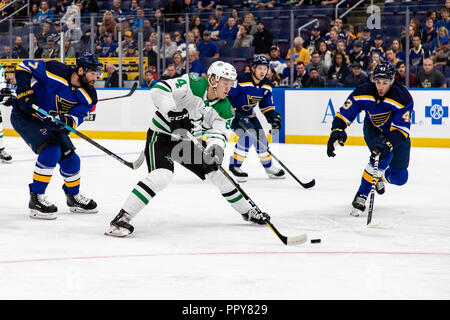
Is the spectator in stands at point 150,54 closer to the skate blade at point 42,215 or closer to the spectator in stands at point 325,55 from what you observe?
the spectator in stands at point 325,55

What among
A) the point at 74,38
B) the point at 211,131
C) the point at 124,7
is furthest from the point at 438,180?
the point at 124,7

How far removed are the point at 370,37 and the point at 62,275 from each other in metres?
7.32

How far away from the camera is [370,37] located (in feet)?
32.1

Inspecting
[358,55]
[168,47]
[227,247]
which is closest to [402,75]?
[358,55]

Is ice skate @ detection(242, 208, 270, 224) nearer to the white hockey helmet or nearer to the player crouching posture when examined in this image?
the player crouching posture

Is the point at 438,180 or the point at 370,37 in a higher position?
the point at 370,37

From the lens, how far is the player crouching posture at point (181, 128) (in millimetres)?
4082

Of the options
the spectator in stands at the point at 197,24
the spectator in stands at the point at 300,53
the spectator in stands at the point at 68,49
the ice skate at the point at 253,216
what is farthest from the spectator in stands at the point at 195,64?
the ice skate at the point at 253,216

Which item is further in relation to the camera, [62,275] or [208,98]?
[208,98]

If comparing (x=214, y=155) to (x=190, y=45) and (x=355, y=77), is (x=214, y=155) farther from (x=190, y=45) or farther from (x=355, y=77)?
(x=190, y=45)

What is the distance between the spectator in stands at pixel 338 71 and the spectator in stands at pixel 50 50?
404cm

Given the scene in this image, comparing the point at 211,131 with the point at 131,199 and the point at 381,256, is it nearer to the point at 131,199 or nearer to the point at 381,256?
the point at 131,199

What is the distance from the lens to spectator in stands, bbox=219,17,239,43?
1086 cm
